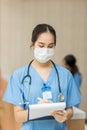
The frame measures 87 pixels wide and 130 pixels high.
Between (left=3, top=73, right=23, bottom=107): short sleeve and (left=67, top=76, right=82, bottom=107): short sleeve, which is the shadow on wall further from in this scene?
(left=67, top=76, right=82, bottom=107): short sleeve

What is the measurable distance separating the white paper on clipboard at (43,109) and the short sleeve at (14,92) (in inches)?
4.7

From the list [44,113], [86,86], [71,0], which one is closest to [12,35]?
[71,0]

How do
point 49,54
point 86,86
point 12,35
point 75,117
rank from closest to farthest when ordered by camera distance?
point 49,54
point 75,117
point 12,35
point 86,86

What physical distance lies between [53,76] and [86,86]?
3132 mm

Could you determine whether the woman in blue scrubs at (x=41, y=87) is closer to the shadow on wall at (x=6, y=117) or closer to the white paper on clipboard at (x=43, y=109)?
the white paper on clipboard at (x=43, y=109)

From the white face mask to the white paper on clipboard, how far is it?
29 centimetres

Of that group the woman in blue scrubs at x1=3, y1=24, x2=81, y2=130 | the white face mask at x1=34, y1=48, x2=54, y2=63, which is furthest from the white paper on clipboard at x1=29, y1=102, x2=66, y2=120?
the white face mask at x1=34, y1=48, x2=54, y2=63

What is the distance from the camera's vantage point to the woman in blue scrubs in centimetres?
173

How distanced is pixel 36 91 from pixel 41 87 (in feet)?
0.13

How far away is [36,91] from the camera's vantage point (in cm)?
175

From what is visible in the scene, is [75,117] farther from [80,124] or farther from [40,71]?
[40,71]

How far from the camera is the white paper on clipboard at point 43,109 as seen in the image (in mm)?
1641

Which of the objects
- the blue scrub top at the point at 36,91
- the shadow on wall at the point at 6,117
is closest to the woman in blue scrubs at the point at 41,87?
the blue scrub top at the point at 36,91

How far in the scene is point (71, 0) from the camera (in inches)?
185
